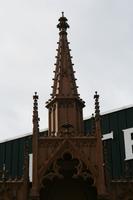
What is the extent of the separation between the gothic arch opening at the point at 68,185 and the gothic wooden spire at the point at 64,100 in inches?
45.8

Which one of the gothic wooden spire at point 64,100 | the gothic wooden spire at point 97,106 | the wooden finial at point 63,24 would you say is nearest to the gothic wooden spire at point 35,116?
the gothic wooden spire at point 64,100

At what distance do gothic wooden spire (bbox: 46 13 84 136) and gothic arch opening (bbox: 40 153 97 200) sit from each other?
116 cm

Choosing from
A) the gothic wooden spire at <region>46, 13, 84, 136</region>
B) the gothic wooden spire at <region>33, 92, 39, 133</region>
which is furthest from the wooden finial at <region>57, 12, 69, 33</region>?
the gothic wooden spire at <region>33, 92, 39, 133</region>

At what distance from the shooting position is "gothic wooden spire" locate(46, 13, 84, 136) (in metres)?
17.5

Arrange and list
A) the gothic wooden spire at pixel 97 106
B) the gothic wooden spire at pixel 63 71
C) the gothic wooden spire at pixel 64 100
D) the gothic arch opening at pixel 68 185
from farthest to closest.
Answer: the gothic wooden spire at pixel 63 71
the gothic wooden spire at pixel 64 100
the gothic wooden spire at pixel 97 106
the gothic arch opening at pixel 68 185

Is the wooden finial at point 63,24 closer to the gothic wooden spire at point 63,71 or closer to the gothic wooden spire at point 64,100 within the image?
the gothic wooden spire at point 63,71

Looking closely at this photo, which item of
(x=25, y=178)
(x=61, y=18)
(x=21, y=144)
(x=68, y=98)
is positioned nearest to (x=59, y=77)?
(x=68, y=98)

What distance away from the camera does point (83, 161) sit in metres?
16.0

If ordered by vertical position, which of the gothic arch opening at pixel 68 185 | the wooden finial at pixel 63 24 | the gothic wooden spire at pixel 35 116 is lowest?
the gothic arch opening at pixel 68 185

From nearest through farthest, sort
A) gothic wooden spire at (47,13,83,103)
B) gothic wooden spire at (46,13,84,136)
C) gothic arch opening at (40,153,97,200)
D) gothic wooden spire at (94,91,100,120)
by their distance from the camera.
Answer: gothic arch opening at (40,153,97,200)
gothic wooden spire at (94,91,100,120)
gothic wooden spire at (46,13,84,136)
gothic wooden spire at (47,13,83,103)

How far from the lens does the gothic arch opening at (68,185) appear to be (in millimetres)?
16469

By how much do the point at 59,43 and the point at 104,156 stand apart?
18.4ft

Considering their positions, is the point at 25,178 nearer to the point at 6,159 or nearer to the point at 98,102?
the point at 98,102

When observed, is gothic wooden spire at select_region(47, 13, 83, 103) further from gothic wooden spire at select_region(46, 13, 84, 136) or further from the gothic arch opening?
the gothic arch opening
